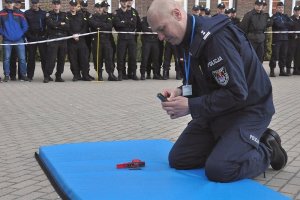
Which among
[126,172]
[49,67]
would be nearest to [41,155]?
[126,172]

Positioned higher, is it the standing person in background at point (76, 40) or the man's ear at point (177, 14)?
the man's ear at point (177, 14)

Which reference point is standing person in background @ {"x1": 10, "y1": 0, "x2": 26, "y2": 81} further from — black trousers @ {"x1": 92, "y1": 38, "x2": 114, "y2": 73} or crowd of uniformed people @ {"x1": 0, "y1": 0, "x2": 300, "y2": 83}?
black trousers @ {"x1": 92, "y1": 38, "x2": 114, "y2": 73}

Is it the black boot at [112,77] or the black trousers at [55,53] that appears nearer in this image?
the black trousers at [55,53]

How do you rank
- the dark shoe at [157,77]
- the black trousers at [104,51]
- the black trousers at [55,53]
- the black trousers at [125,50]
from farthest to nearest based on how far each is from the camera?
the dark shoe at [157,77], the black trousers at [125,50], the black trousers at [104,51], the black trousers at [55,53]

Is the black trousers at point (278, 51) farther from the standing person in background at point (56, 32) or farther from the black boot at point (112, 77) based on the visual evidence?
the standing person in background at point (56, 32)

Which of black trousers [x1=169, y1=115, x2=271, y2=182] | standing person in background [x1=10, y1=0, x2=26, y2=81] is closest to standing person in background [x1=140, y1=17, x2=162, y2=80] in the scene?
standing person in background [x1=10, y1=0, x2=26, y2=81]

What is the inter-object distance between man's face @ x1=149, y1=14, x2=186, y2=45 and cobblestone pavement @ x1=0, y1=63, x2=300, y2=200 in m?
1.54

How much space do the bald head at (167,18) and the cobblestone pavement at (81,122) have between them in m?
1.58

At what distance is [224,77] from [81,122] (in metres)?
3.80

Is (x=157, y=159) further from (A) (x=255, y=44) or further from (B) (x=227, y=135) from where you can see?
(A) (x=255, y=44)

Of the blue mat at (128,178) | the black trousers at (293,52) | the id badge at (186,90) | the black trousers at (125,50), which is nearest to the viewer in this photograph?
the blue mat at (128,178)

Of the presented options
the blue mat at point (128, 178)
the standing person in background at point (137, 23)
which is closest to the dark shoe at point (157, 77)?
the standing person in background at point (137, 23)

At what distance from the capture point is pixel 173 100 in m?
3.64

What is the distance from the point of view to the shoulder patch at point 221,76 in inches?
133
